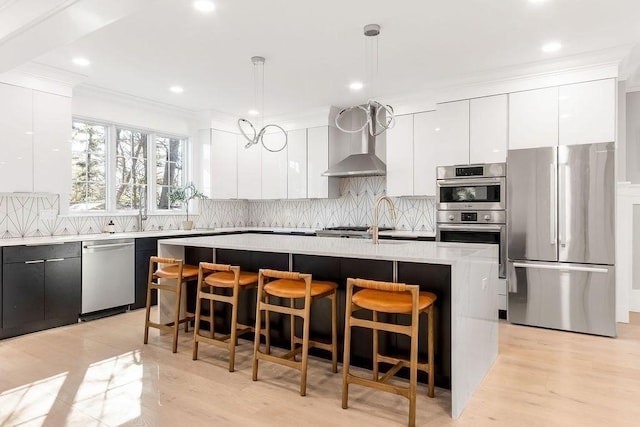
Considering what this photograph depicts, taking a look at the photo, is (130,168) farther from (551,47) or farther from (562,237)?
(562,237)

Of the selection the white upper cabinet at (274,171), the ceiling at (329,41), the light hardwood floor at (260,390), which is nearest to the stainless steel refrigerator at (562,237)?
the light hardwood floor at (260,390)

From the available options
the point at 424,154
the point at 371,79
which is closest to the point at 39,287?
the point at 371,79

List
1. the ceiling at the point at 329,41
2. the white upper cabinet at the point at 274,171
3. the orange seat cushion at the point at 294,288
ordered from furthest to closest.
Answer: the white upper cabinet at the point at 274,171 < the ceiling at the point at 329,41 < the orange seat cushion at the point at 294,288

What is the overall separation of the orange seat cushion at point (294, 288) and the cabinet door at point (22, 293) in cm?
260

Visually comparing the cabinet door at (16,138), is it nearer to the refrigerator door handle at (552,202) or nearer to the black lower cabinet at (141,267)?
the black lower cabinet at (141,267)

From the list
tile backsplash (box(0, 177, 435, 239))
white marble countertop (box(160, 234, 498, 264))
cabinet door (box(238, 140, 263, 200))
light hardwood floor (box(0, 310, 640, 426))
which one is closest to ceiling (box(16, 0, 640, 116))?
tile backsplash (box(0, 177, 435, 239))

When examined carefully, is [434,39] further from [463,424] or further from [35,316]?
[35,316]

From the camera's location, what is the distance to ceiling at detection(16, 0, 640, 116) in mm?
3121

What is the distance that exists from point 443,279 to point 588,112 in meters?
2.71

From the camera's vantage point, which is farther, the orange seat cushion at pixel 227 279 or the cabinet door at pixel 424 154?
the cabinet door at pixel 424 154

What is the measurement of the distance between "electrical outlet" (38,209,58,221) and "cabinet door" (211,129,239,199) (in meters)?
2.11

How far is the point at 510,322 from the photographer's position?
4.32 m

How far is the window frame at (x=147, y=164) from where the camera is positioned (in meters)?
5.36

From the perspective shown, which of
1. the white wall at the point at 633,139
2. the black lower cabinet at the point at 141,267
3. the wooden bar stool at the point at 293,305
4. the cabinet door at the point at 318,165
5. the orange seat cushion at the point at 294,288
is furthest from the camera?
the cabinet door at the point at 318,165
